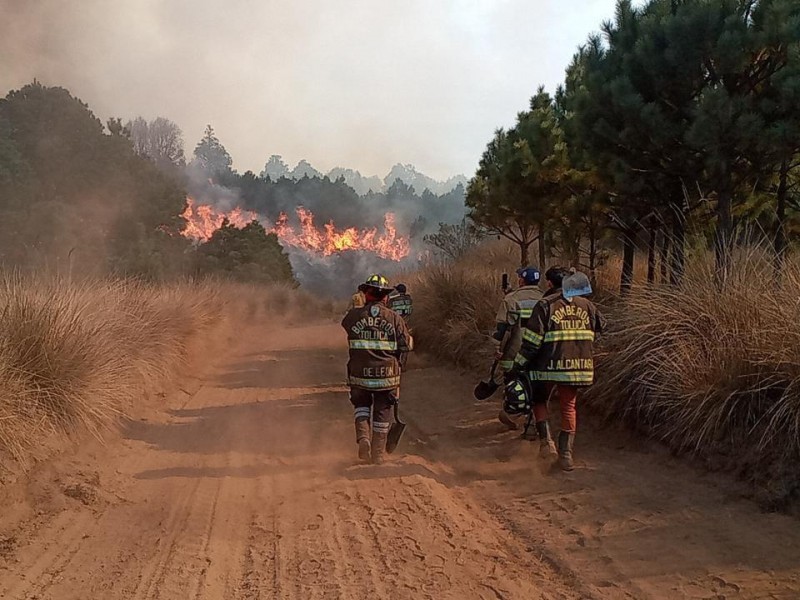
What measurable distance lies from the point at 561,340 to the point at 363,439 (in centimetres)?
213

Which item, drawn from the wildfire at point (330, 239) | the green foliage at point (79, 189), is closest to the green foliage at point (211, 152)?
the wildfire at point (330, 239)

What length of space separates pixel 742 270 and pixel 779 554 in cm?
322

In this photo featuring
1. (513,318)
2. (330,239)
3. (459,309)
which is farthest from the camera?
(330,239)

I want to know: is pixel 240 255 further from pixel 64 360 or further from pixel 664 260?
pixel 664 260

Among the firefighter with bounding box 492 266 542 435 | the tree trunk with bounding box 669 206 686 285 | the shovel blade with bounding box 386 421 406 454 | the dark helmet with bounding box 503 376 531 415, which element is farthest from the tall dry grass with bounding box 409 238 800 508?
the shovel blade with bounding box 386 421 406 454

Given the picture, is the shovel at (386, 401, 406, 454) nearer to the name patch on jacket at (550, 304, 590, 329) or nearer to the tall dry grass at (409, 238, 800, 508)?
the name patch on jacket at (550, 304, 590, 329)

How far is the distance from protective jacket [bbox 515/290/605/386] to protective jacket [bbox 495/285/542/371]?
1012 millimetres

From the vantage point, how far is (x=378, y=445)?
6395 mm

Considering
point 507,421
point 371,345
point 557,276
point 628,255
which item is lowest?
point 507,421

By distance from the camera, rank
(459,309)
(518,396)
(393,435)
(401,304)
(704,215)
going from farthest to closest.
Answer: (459,309)
(401,304)
(704,215)
(393,435)
(518,396)

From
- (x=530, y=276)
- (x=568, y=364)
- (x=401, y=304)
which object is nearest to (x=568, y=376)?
(x=568, y=364)

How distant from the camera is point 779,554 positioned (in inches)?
158

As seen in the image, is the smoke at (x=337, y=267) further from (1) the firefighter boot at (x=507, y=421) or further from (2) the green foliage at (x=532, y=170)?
(1) the firefighter boot at (x=507, y=421)

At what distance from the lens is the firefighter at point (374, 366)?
638 centimetres
